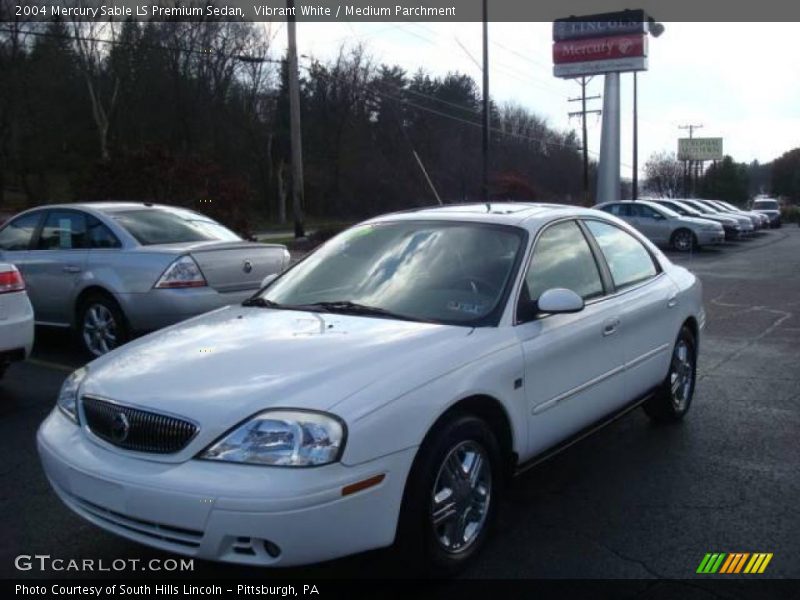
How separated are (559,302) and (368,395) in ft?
4.16

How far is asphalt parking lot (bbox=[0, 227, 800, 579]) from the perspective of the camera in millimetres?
3521

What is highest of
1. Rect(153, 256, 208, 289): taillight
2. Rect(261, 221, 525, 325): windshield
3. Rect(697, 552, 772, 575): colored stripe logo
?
Rect(261, 221, 525, 325): windshield

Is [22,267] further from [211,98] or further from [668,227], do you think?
[211,98]

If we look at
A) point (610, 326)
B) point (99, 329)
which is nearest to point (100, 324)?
point (99, 329)

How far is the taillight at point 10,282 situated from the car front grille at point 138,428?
3276mm

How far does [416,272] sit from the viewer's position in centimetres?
421

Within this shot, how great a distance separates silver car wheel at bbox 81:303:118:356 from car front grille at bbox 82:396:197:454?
440 cm

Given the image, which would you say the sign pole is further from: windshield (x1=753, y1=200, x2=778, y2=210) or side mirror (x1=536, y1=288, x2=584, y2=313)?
side mirror (x1=536, y1=288, x2=584, y2=313)

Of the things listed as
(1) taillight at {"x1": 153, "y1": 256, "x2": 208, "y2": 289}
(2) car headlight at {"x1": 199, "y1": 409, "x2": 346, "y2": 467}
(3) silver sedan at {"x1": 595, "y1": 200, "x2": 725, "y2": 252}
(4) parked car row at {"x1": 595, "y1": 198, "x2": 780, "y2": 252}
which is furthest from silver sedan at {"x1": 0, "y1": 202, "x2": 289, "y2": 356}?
(3) silver sedan at {"x1": 595, "y1": 200, "x2": 725, "y2": 252}

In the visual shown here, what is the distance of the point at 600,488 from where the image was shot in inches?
174

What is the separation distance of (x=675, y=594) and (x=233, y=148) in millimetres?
54603

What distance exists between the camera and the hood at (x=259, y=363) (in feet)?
9.91

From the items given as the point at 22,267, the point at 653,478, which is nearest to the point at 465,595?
the point at 653,478

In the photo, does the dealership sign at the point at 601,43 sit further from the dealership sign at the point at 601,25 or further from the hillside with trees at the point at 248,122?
the hillside with trees at the point at 248,122
